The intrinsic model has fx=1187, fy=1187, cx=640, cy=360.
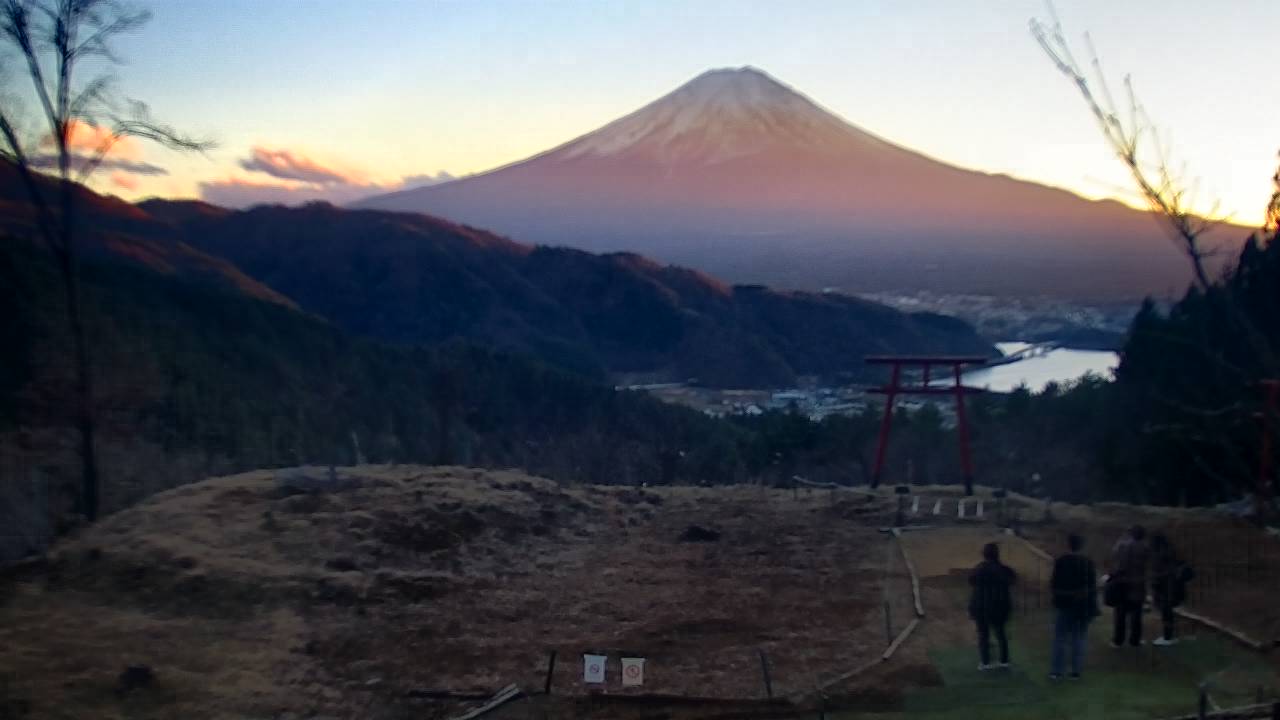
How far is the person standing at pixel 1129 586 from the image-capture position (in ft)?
26.5

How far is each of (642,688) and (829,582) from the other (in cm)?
338

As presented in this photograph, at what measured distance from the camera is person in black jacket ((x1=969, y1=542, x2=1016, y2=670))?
7945 mm

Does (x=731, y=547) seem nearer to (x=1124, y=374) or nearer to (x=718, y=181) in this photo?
(x=1124, y=374)

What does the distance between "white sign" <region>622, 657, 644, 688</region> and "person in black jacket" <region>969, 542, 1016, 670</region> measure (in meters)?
2.28

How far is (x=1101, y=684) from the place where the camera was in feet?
25.1

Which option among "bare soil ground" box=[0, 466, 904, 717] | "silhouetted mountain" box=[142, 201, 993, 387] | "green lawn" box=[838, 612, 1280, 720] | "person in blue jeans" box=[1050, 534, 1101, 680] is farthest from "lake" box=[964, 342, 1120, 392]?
"person in blue jeans" box=[1050, 534, 1101, 680]

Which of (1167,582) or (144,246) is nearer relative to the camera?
(1167,582)

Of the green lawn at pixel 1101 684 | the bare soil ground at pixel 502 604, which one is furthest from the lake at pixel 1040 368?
the green lawn at pixel 1101 684

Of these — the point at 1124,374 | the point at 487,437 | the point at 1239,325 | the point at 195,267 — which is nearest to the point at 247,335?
the point at 487,437

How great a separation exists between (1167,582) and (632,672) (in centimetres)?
372

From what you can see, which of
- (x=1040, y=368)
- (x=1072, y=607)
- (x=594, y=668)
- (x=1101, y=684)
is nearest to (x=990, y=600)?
(x=1072, y=607)

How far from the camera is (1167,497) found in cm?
1723

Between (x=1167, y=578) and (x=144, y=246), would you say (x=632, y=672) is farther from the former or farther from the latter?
(x=144, y=246)

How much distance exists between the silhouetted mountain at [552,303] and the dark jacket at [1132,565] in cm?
3080
